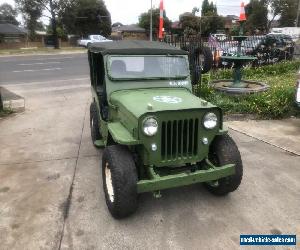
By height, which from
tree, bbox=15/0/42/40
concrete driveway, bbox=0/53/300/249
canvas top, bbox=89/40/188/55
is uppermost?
tree, bbox=15/0/42/40

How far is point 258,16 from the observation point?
196 feet

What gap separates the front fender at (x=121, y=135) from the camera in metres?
3.68

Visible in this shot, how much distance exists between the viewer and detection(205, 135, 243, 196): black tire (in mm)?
4039

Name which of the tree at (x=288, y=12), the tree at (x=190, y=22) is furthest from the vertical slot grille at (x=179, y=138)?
the tree at (x=288, y=12)

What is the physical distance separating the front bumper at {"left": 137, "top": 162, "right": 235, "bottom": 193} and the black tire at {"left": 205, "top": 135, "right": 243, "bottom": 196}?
0.15 metres

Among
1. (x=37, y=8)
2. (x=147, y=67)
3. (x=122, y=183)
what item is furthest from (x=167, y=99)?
(x=37, y=8)

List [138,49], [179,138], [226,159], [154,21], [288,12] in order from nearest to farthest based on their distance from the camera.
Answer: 1. [179,138]
2. [226,159]
3. [138,49]
4. [154,21]
5. [288,12]

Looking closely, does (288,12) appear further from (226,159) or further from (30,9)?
(226,159)

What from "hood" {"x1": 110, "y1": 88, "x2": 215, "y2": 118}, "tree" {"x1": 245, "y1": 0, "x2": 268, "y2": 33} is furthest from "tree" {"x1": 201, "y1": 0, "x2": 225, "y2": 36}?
"hood" {"x1": 110, "y1": 88, "x2": 215, "y2": 118}

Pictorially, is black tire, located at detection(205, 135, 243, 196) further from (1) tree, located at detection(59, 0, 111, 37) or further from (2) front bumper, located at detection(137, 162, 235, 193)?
(1) tree, located at detection(59, 0, 111, 37)

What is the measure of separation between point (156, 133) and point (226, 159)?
101cm

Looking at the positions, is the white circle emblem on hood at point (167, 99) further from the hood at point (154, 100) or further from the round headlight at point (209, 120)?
the round headlight at point (209, 120)

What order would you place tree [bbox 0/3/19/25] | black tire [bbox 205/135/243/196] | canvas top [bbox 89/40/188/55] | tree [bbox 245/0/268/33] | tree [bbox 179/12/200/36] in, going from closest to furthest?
1. black tire [bbox 205/135/243/196]
2. canvas top [bbox 89/40/188/55]
3. tree [bbox 179/12/200/36]
4. tree [bbox 245/0/268/33]
5. tree [bbox 0/3/19/25]

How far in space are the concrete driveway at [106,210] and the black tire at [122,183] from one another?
207mm
